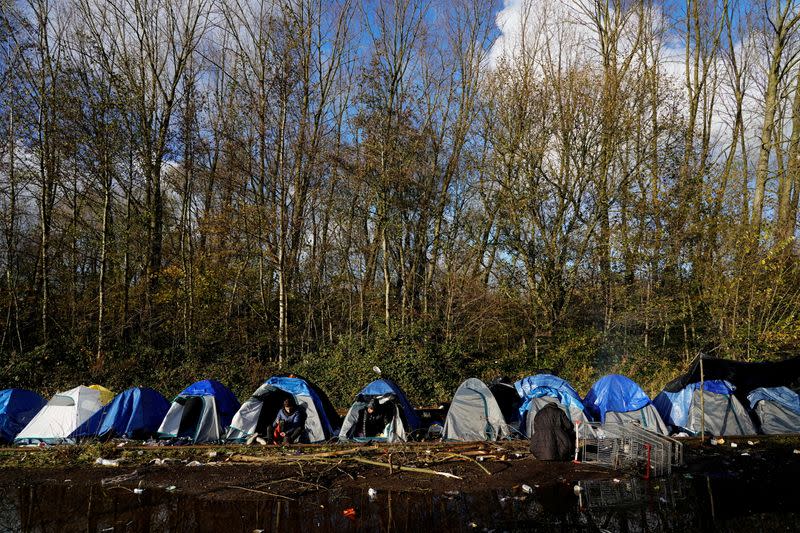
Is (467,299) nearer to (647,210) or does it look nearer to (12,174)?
(647,210)

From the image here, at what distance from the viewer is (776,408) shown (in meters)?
12.0

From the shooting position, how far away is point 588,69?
18984mm

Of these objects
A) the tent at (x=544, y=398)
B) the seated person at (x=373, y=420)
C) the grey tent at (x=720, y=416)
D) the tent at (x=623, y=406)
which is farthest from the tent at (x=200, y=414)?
the grey tent at (x=720, y=416)

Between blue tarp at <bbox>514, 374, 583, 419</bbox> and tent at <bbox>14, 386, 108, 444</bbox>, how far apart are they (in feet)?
28.9

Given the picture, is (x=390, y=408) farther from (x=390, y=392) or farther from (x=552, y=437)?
(x=552, y=437)

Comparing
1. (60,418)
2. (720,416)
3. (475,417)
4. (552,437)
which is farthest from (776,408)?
(60,418)

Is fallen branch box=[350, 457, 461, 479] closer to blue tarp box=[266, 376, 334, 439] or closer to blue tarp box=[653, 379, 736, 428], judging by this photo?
blue tarp box=[266, 376, 334, 439]

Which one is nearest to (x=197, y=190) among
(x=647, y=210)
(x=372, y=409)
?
(x=372, y=409)

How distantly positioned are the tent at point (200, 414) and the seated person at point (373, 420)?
275cm

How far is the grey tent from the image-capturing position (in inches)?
456

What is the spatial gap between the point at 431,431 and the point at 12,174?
1571 cm

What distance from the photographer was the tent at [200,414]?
11.2 meters

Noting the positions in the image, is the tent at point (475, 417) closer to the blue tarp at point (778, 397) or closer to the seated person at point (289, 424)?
the seated person at point (289, 424)

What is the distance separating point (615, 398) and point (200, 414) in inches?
339
